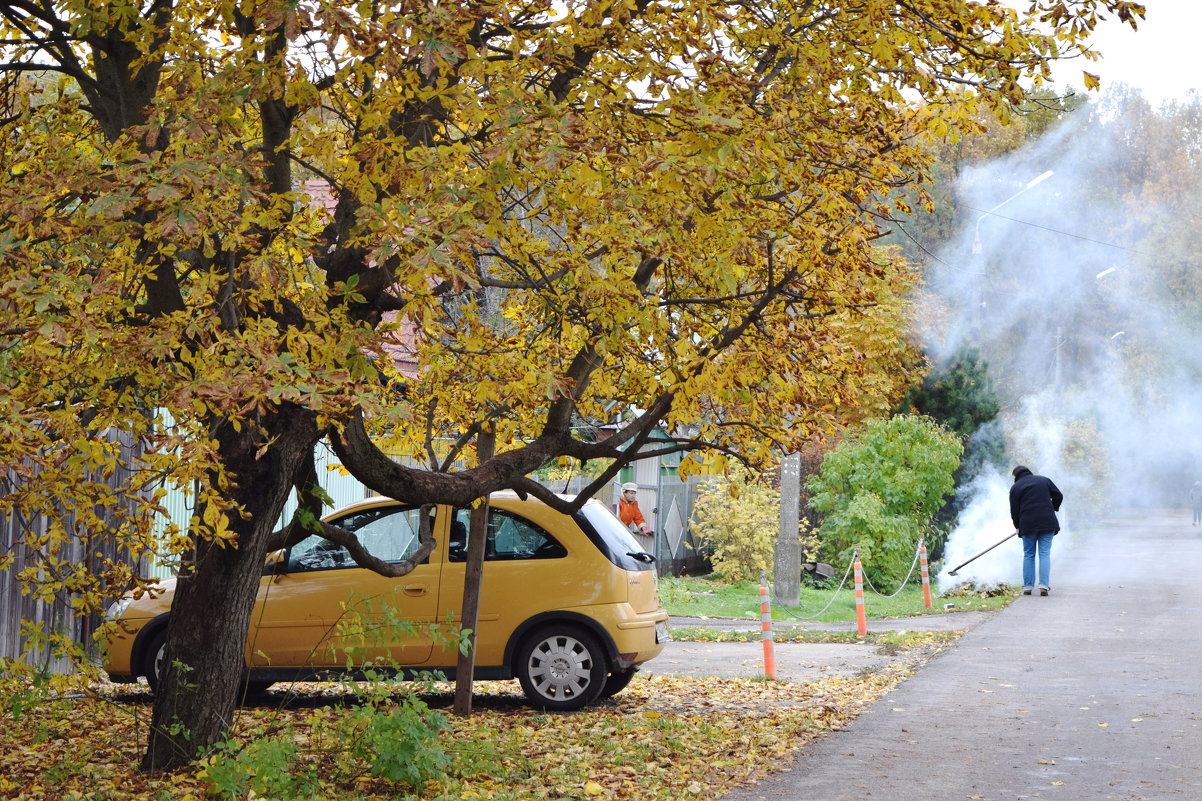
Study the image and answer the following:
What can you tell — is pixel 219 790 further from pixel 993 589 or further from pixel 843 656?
pixel 993 589

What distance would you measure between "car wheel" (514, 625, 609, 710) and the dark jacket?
34.9 ft

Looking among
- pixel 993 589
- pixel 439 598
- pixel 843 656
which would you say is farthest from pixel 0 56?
pixel 993 589

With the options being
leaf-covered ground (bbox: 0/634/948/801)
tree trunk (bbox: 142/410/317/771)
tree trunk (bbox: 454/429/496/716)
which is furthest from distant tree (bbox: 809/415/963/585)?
tree trunk (bbox: 142/410/317/771)

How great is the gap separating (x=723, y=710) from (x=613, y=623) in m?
1.09

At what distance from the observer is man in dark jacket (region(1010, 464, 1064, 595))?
19125 mm

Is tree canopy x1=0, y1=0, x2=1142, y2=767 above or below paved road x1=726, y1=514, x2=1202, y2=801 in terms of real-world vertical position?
above

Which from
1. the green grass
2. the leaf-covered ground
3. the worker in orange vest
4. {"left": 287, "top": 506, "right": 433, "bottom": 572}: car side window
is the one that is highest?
the worker in orange vest

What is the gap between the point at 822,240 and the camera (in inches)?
318

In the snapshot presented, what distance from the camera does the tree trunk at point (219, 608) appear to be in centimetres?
743

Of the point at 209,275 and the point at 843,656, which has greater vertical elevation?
the point at 209,275

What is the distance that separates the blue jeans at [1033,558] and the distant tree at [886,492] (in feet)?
11.5

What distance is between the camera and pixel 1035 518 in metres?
19.1

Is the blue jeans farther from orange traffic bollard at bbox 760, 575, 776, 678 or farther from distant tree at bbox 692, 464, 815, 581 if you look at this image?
orange traffic bollard at bbox 760, 575, 776, 678

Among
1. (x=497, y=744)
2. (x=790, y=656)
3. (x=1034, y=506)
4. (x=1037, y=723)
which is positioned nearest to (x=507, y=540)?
(x=497, y=744)
